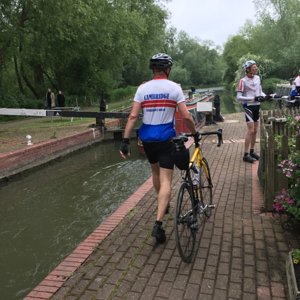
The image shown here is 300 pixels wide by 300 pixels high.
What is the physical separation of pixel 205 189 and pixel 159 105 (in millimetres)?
1492

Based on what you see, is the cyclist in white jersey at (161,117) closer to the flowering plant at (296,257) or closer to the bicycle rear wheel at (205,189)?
the bicycle rear wheel at (205,189)

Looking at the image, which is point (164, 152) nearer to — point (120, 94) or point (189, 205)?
point (189, 205)

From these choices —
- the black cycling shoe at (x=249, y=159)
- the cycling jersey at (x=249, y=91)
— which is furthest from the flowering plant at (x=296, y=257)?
the black cycling shoe at (x=249, y=159)

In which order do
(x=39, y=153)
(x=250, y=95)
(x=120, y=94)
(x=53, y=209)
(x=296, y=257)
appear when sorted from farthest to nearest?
(x=120, y=94) → (x=39, y=153) → (x=250, y=95) → (x=53, y=209) → (x=296, y=257)

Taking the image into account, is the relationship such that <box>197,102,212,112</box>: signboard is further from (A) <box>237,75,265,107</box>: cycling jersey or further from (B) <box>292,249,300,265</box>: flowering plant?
(B) <box>292,249,300,265</box>: flowering plant

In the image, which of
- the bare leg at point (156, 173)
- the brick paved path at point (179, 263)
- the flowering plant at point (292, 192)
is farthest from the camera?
the bare leg at point (156, 173)

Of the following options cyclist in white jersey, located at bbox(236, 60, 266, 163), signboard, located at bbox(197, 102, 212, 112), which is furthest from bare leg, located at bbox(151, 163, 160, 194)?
signboard, located at bbox(197, 102, 212, 112)

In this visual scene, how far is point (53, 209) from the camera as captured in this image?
769 centimetres

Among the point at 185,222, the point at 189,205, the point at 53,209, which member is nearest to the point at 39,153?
the point at 53,209

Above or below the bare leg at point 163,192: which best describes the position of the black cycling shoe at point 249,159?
below

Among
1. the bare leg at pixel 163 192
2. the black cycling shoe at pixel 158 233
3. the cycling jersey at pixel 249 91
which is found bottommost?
the black cycling shoe at pixel 158 233

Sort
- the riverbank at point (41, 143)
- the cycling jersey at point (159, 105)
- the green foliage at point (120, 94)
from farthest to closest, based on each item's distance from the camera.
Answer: the green foliage at point (120, 94)
the riverbank at point (41, 143)
the cycling jersey at point (159, 105)

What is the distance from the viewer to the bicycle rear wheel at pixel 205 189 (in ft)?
17.1

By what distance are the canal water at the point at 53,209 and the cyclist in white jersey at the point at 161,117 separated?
175cm
